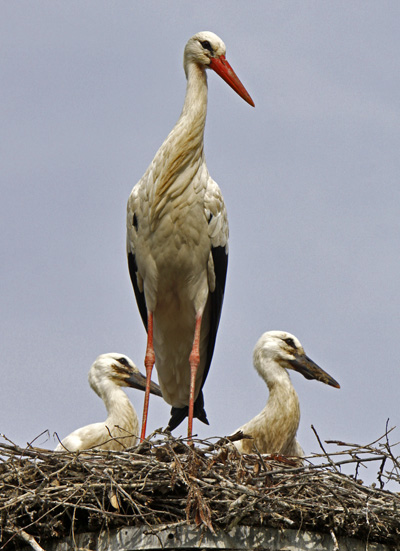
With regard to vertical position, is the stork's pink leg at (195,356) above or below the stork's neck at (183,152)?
below

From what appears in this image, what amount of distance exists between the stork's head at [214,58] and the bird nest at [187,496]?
9.44 ft

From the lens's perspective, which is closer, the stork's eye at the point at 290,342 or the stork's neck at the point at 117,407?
the stork's neck at the point at 117,407

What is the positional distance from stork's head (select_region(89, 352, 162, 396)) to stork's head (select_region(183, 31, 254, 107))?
320 centimetres

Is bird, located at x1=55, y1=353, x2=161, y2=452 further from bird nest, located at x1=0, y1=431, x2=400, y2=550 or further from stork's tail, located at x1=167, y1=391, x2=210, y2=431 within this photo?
bird nest, located at x1=0, y1=431, x2=400, y2=550

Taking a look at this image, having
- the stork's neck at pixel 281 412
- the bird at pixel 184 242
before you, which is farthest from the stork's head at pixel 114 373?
the bird at pixel 184 242

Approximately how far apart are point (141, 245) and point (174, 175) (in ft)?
1.63

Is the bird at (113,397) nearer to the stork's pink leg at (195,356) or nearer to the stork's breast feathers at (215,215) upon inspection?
the stork's pink leg at (195,356)

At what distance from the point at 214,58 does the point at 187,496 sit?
133 inches

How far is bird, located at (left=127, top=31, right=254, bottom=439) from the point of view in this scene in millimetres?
6938

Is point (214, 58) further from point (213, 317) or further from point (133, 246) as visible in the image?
point (213, 317)

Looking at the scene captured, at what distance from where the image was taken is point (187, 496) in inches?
200

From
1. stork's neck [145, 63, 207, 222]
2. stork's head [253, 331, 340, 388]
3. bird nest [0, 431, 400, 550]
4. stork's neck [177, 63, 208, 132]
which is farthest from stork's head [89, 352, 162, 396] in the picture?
bird nest [0, 431, 400, 550]

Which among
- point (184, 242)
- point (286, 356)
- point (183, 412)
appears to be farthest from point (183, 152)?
point (286, 356)

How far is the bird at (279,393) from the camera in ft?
27.1
